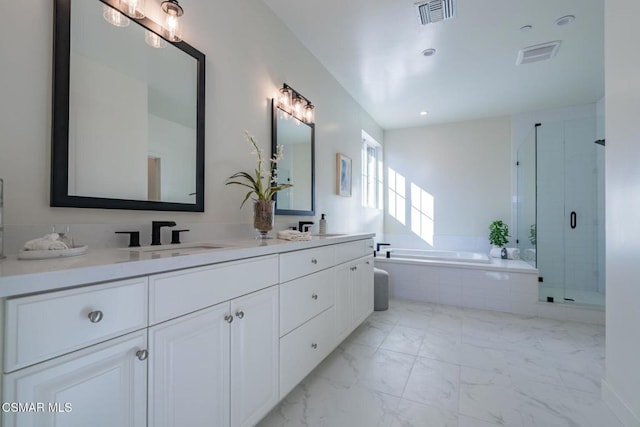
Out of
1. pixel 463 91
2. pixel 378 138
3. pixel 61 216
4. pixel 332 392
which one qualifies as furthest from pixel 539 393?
pixel 378 138

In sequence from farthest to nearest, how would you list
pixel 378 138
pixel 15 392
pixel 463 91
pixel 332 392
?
pixel 378 138, pixel 463 91, pixel 332 392, pixel 15 392

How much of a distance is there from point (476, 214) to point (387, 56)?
10.1 feet

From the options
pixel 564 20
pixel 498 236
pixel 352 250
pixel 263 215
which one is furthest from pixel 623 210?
pixel 498 236

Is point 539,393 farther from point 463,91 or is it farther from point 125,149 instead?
point 463,91

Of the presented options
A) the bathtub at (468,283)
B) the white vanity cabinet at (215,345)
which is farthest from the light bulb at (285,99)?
the bathtub at (468,283)

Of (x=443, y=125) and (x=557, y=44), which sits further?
(x=443, y=125)

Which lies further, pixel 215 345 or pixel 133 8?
pixel 133 8

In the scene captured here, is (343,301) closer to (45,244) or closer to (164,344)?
(164,344)

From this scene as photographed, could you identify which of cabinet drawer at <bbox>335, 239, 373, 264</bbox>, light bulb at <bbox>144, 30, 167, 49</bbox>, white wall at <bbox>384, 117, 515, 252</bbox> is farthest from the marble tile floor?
white wall at <bbox>384, 117, 515, 252</bbox>

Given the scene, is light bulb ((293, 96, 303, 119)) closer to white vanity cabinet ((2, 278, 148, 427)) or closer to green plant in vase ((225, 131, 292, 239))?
green plant in vase ((225, 131, 292, 239))

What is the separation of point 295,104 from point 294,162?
19.7 inches

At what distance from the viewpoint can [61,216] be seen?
3.59 feet

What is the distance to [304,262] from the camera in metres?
1.65

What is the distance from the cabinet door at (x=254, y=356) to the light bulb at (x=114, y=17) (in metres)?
1.31
